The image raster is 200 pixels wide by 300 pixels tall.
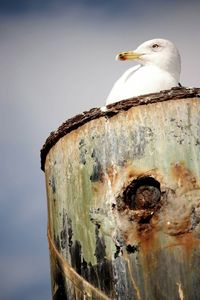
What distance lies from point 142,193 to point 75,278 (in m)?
0.92

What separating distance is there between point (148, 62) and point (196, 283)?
362cm

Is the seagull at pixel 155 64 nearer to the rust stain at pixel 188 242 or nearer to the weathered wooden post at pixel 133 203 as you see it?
the weathered wooden post at pixel 133 203

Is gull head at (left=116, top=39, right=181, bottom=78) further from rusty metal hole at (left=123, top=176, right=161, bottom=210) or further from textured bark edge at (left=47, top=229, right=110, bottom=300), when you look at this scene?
textured bark edge at (left=47, top=229, right=110, bottom=300)

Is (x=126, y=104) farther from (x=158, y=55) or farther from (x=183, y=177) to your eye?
(x=158, y=55)

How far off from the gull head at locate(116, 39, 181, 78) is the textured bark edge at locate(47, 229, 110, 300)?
2933 millimetres

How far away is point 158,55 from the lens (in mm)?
7148

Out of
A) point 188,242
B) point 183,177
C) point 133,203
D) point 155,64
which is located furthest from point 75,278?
point 155,64

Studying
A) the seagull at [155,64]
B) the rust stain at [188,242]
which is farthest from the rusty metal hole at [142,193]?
the seagull at [155,64]

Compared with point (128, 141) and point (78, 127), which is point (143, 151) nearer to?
point (128, 141)

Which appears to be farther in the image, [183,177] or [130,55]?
[130,55]

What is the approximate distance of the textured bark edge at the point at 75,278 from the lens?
14.9 ft

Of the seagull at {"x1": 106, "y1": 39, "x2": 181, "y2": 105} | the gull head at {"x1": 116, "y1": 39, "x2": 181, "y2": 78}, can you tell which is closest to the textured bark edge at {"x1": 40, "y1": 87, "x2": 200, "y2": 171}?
the seagull at {"x1": 106, "y1": 39, "x2": 181, "y2": 105}

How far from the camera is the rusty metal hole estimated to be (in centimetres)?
455

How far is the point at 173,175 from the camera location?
14.8 ft
